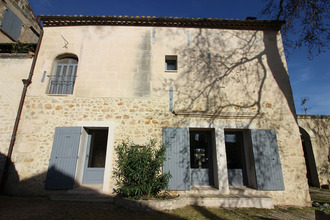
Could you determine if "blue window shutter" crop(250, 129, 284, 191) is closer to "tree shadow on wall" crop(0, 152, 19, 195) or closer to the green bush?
the green bush

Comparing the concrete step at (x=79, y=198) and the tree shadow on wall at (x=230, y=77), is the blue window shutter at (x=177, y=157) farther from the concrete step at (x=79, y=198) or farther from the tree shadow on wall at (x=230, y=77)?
the concrete step at (x=79, y=198)

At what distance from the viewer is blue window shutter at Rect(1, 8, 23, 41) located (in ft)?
29.4

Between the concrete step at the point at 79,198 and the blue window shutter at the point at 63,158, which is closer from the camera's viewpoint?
the concrete step at the point at 79,198

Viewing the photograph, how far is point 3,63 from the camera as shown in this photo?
6219mm

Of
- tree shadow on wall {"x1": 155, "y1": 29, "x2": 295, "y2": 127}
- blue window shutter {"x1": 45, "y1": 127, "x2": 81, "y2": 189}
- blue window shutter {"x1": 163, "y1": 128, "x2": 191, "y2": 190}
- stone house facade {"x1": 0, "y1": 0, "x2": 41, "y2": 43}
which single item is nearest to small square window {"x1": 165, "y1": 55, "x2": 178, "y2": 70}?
tree shadow on wall {"x1": 155, "y1": 29, "x2": 295, "y2": 127}

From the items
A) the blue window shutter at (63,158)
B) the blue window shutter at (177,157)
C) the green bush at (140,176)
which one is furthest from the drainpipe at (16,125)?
the blue window shutter at (177,157)

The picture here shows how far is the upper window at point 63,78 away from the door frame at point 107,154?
63.2 inches

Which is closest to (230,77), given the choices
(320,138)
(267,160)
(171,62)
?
(171,62)

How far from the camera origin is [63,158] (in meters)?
5.34

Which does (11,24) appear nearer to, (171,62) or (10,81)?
(10,81)

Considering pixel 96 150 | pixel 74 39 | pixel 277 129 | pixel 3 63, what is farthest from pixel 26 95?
pixel 277 129

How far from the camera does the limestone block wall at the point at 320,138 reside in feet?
28.3

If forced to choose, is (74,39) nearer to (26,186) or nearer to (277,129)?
(26,186)

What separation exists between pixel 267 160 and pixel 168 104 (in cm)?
385
